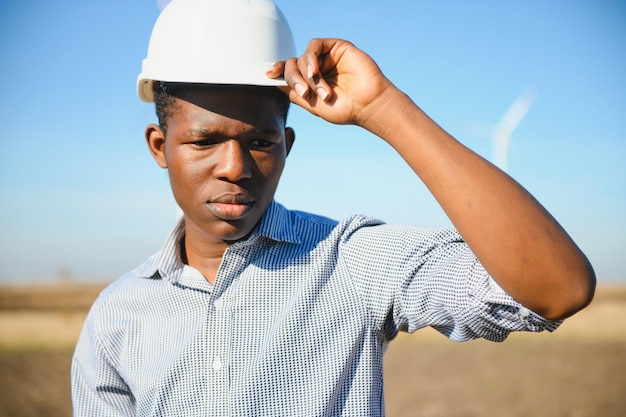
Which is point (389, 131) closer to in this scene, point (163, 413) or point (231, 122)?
point (231, 122)

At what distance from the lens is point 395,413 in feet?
38.5

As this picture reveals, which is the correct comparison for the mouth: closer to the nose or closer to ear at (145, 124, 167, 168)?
the nose

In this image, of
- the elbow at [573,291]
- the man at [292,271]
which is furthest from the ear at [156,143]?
the elbow at [573,291]

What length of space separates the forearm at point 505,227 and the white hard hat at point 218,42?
3.39ft

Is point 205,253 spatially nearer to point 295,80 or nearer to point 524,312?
point 295,80

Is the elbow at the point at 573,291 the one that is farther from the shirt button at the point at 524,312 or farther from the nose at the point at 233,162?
the nose at the point at 233,162

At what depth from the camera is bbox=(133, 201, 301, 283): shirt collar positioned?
3305mm

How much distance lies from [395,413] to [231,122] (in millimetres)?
9487

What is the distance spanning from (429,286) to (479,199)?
54 centimetres

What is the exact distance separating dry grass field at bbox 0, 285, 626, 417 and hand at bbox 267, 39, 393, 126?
9902mm

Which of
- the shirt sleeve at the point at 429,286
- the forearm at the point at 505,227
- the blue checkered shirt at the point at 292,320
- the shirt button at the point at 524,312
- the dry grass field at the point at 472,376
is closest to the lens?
the forearm at the point at 505,227

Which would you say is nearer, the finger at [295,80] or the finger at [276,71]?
the finger at [295,80]

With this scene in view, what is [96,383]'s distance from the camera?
3543 mm

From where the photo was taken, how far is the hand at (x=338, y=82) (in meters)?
2.53
